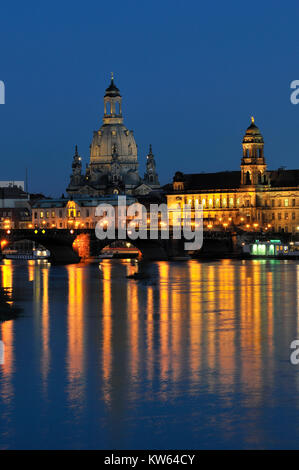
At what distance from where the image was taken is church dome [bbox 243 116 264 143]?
16988 cm

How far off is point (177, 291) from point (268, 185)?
113292 mm

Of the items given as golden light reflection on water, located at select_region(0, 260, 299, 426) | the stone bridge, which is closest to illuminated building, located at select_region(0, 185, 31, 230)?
the stone bridge

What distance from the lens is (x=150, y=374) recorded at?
30016mm

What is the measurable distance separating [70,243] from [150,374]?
79192 millimetres

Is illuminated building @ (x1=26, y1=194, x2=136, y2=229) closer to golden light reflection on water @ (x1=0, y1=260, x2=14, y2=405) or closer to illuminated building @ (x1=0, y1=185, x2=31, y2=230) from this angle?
illuminated building @ (x1=0, y1=185, x2=31, y2=230)

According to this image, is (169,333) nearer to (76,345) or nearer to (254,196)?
(76,345)

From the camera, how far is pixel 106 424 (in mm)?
24141

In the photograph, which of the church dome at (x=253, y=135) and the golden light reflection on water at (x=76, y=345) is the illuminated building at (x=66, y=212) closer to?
the church dome at (x=253, y=135)

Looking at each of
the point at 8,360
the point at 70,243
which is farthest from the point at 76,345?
the point at 70,243

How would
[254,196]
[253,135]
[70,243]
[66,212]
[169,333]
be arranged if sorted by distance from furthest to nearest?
[254,196], [253,135], [66,212], [70,243], [169,333]

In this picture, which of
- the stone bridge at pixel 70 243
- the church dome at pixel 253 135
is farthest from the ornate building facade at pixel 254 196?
the stone bridge at pixel 70 243

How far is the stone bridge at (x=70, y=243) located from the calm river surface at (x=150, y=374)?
48601 mm

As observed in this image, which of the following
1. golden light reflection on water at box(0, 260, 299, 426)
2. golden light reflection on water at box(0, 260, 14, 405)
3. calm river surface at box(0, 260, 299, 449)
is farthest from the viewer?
golden light reflection on water at box(0, 260, 299, 426)

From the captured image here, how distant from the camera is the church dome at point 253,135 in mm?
169875
